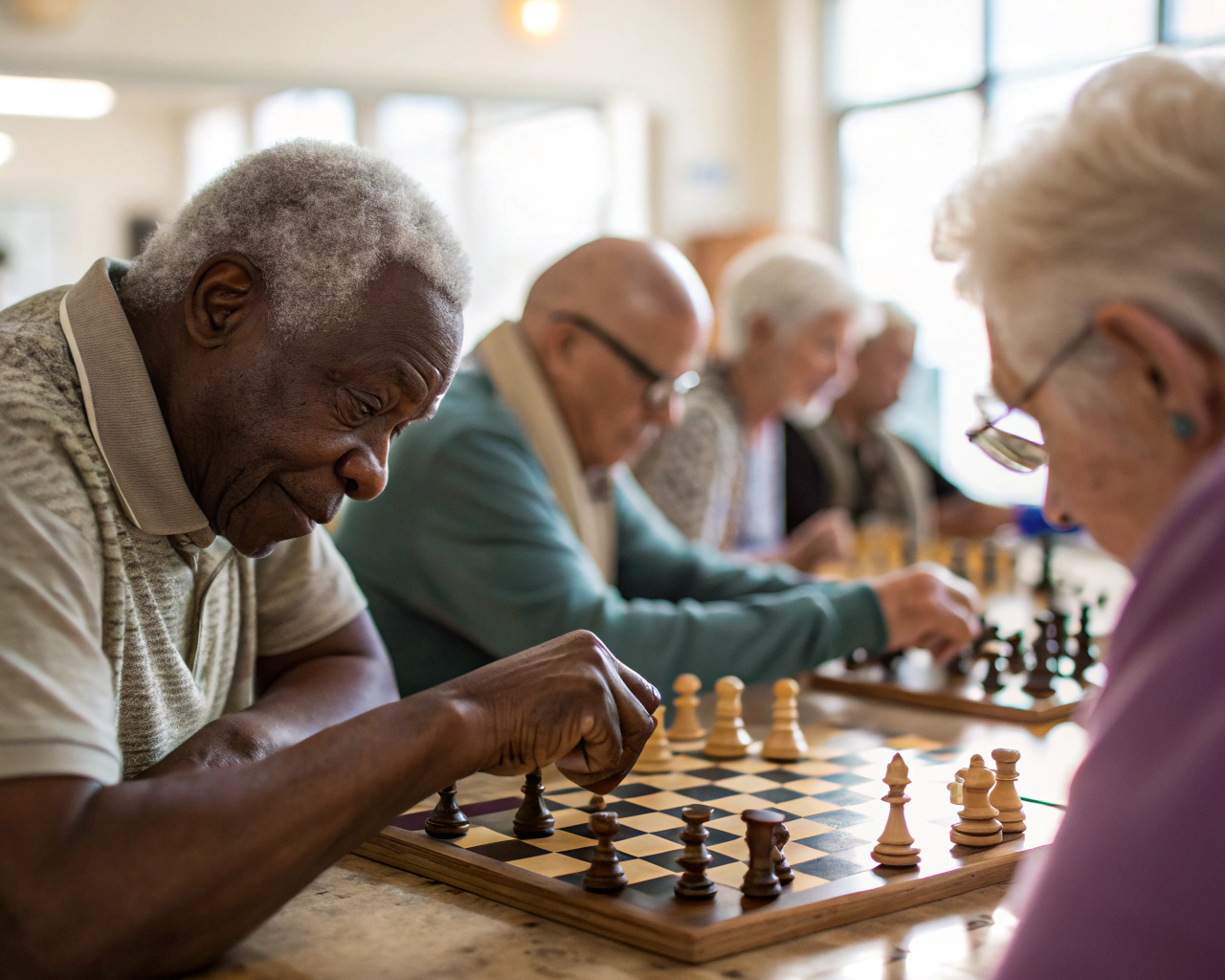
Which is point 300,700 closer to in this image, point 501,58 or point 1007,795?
point 1007,795

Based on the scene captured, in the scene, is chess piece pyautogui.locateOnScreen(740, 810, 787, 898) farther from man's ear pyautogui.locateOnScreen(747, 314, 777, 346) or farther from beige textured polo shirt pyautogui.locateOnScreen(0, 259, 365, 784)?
man's ear pyautogui.locateOnScreen(747, 314, 777, 346)

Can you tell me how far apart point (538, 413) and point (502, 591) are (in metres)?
0.48

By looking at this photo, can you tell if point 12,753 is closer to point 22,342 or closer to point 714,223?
point 22,342

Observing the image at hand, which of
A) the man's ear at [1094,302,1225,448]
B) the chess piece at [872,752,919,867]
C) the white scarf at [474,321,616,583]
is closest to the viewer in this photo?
the man's ear at [1094,302,1225,448]

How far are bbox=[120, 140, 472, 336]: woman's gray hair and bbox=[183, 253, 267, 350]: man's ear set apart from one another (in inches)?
0.6

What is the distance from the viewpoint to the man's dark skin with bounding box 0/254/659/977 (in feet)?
3.38

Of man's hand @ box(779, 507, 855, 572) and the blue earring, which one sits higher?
the blue earring

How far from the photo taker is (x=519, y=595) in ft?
7.16

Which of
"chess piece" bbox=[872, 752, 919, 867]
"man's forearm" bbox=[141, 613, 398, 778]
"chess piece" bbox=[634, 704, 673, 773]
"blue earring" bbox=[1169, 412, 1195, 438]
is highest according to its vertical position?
"blue earring" bbox=[1169, 412, 1195, 438]

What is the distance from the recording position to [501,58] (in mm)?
7719

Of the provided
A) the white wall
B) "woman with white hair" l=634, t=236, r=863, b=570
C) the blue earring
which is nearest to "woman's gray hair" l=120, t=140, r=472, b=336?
the blue earring

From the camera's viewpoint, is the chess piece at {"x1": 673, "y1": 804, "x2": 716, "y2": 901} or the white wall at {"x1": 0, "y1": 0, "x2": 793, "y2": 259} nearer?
the chess piece at {"x1": 673, "y1": 804, "x2": 716, "y2": 901}

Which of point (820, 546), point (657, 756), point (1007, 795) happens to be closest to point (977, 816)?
point (1007, 795)

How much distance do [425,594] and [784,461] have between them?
3.25 meters
